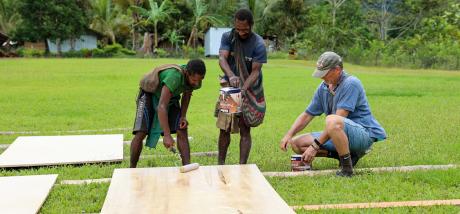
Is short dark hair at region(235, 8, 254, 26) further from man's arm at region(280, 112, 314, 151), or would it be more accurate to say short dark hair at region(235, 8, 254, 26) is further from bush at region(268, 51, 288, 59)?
bush at region(268, 51, 288, 59)

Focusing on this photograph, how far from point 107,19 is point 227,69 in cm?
3787

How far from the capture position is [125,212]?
325 centimetres

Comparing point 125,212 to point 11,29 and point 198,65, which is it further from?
point 11,29

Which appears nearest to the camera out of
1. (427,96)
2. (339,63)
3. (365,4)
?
(339,63)

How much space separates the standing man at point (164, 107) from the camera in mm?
4758

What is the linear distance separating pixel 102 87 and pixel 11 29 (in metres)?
30.1

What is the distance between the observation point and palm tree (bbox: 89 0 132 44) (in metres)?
40.7

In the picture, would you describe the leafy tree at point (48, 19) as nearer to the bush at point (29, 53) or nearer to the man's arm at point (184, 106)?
the bush at point (29, 53)

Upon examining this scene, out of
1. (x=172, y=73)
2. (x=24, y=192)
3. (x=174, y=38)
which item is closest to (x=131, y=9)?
(x=174, y=38)

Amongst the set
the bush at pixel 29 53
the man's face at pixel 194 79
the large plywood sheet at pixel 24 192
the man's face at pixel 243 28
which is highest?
the man's face at pixel 243 28

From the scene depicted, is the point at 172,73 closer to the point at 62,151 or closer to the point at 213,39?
the point at 62,151

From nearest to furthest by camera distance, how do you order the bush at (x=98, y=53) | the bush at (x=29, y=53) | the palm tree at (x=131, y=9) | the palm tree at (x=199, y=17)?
the bush at (x=29, y=53) < the palm tree at (x=199, y=17) < the bush at (x=98, y=53) < the palm tree at (x=131, y=9)

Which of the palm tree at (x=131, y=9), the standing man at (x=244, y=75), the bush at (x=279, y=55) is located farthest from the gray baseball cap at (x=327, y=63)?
the palm tree at (x=131, y=9)

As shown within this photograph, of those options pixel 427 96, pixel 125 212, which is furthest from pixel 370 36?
pixel 125 212
